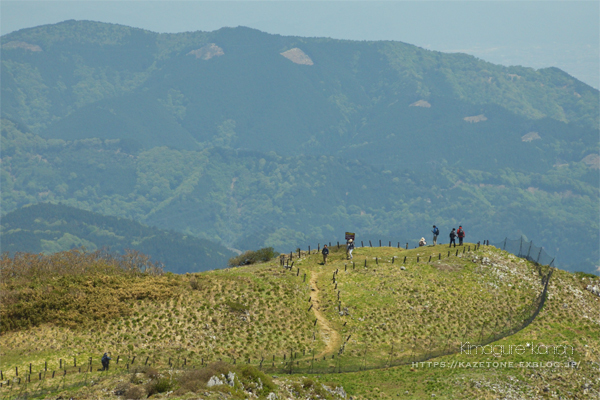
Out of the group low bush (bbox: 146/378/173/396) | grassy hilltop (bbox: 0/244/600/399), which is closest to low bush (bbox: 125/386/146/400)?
grassy hilltop (bbox: 0/244/600/399)

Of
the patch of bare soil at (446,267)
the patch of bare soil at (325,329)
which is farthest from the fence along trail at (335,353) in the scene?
the patch of bare soil at (446,267)

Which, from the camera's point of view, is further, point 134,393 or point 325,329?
point 325,329

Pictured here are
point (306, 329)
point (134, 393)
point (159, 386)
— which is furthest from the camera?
point (306, 329)

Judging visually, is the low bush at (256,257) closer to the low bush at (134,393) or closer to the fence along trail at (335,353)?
the fence along trail at (335,353)

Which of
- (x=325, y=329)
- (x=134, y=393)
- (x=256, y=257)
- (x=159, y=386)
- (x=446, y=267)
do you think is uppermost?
(x=446, y=267)

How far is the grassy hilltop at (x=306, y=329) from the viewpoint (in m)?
56.2

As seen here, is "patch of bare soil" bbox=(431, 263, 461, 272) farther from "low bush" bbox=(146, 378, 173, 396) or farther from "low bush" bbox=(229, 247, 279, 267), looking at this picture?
"low bush" bbox=(146, 378, 173, 396)

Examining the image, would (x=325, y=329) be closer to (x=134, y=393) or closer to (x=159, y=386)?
(x=159, y=386)

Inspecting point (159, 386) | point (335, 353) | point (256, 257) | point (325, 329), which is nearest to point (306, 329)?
point (325, 329)

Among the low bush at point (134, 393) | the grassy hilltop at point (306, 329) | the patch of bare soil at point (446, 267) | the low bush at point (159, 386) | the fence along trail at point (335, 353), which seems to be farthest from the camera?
the patch of bare soil at point (446, 267)

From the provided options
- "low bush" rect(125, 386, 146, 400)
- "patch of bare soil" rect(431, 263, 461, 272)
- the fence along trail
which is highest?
"patch of bare soil" rect(431, 263, 461, 272)

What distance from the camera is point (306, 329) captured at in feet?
234

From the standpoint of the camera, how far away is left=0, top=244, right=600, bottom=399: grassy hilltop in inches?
2213

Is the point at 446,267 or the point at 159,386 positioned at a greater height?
the point at 446,267
